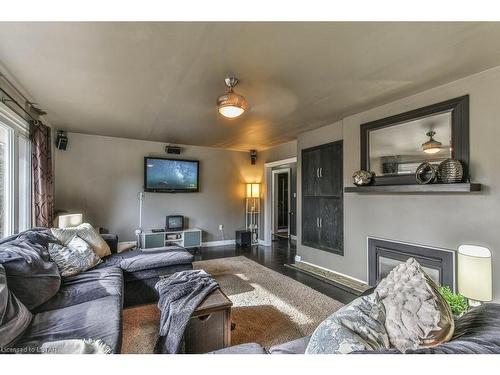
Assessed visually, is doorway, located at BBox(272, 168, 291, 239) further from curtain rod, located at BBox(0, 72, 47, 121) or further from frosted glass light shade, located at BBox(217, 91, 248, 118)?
curtain rod, located at BBox(0, 72, 47, 121)

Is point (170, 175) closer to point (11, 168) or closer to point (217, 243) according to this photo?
point (217, 243)

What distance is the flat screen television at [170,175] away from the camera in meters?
4.97

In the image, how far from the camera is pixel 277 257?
15.6 ft

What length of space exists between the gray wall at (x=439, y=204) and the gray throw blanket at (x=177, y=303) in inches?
90.3

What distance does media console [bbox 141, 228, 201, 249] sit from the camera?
4.64 meters

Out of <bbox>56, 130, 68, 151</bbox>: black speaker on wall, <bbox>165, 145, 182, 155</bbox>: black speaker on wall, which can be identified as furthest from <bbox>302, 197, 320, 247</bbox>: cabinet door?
<bbox>56, 130, 68, 151</bbox>: black speaker on wall

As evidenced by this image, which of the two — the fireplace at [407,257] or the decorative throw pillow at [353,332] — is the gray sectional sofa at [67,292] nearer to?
the decorative throw pillow at [353,332]

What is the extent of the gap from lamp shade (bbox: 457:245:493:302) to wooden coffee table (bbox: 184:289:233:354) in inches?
78.0

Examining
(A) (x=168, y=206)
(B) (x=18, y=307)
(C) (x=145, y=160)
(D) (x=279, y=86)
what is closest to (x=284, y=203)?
(A) (x=168, y=206)

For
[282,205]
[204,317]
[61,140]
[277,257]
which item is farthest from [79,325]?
[282,205]

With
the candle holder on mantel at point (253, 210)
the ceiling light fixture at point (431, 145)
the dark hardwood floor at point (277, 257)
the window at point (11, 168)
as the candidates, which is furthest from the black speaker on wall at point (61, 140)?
the ceiling light fixture at point (431, 145)

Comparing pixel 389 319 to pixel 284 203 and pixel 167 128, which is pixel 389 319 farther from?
pixel 284 203

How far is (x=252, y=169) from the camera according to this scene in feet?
20.5
